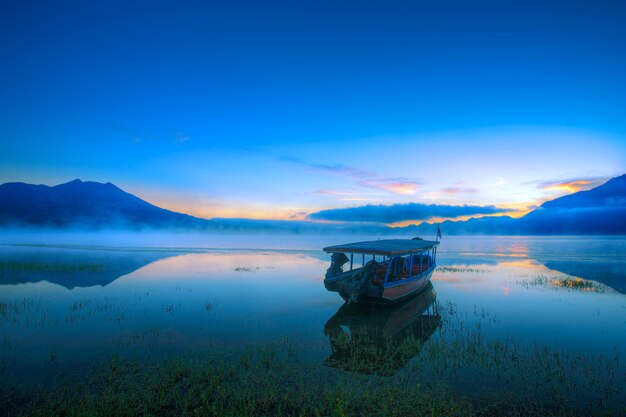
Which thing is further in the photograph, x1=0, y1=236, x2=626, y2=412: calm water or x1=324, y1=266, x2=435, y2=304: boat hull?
x1=324, y1=266, x2=435, y2=304: boat hull

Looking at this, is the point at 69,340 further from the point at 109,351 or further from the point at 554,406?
the point at 554,406

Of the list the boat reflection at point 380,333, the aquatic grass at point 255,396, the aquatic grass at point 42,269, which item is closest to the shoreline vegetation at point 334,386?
the aquatic grass at point 255,396

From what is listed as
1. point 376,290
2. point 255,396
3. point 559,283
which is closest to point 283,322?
point 376,290

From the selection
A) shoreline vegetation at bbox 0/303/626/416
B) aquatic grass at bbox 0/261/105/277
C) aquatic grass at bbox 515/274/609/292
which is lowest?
aquatic grass at bbox 515/274/609/292

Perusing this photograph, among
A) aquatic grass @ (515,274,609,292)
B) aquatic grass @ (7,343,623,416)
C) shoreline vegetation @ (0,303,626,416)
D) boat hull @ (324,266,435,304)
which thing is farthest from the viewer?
aquatic grass @ (515,274,609,292)

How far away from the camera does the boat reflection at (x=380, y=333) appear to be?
36.9 ft

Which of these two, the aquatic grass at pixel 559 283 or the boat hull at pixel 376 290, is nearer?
the boat hull at pixel 376 290

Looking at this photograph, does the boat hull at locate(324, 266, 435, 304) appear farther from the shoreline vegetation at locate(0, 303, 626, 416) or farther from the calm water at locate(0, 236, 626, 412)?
the shoreline vegetation at locate(0, 303, 626, 416)

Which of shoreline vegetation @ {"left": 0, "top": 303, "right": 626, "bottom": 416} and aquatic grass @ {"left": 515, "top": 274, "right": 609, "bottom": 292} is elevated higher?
shoreline vegetation @ {"left": 0, "top": 303, "right": 626, "bottom": 416}

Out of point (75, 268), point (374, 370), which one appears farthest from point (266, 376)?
point (75, 268)

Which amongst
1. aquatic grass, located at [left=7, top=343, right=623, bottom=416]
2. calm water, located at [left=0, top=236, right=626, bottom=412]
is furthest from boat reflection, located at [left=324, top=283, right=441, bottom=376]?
aquatic grass, located at [left=7, top=343, right=623, bottom=416]

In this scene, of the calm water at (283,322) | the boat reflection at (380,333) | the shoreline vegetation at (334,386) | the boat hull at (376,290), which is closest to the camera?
the shoreline vegetation at (334,386)

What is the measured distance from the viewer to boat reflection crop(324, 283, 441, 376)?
11.2m

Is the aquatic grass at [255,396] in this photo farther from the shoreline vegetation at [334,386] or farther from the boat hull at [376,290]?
the boat hull at [376,290]
